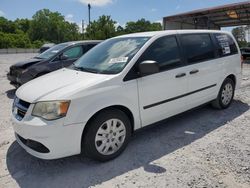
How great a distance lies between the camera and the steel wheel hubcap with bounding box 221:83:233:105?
214 inches

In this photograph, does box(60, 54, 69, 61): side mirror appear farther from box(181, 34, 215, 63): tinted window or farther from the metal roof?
the metal roof

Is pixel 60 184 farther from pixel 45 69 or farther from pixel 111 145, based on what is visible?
pixel 45 69

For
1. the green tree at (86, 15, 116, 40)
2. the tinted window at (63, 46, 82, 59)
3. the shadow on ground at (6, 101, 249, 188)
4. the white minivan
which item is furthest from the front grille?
the green tree at (86, 15, 116, 40)

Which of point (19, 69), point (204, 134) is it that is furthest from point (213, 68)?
point (19, 69)

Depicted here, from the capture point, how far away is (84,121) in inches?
123

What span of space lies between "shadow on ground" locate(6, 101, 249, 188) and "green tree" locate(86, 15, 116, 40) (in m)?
38.3

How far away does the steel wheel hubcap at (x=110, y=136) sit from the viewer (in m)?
3.33

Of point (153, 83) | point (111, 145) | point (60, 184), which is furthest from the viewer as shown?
point (153, 83)

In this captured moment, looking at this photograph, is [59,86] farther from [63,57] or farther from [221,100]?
[63,57]

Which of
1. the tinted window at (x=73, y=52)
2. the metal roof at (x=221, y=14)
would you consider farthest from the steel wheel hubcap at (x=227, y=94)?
the metal roof at (x=221, y=14)

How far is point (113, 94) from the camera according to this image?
3.34m

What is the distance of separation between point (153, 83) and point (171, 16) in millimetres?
22552

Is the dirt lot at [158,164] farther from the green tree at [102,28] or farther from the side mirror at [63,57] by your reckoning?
the green tree at [102,28]

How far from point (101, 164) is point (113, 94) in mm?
960
